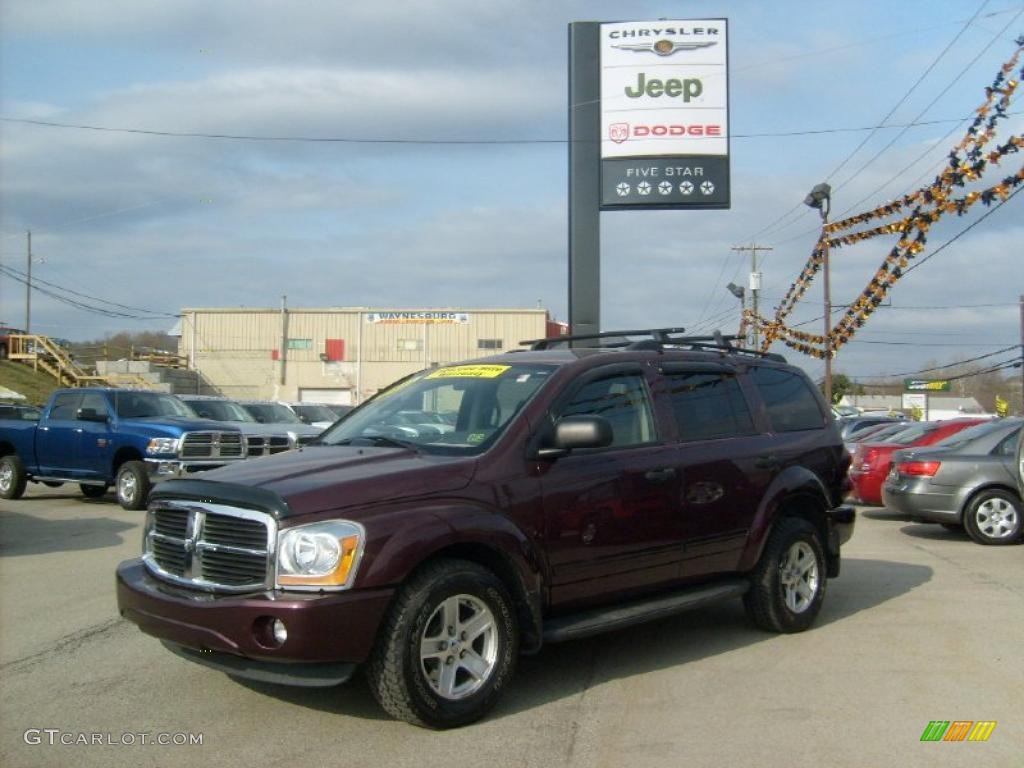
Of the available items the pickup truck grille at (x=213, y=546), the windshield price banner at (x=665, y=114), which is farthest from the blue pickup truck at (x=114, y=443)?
the pickup truck grille at (x=213, y=546)

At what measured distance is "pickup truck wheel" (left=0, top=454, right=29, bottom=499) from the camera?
1678 centimetres

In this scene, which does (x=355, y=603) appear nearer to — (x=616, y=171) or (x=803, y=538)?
(x=803, y=538)

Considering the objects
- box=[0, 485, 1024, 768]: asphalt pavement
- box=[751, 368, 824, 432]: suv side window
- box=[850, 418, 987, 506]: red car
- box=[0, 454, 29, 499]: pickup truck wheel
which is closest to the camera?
box=[0, 485, 1024, 768]: asphalt pavement

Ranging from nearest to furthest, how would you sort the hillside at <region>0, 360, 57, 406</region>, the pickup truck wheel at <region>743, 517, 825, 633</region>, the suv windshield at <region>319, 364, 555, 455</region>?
the suv windshield at <region>319, 364, 555, 455</region>
the pickup truck wheel at <region>743, 517, 825, 633</region>
the hillside at <region>0, 360, 57, 406</region>

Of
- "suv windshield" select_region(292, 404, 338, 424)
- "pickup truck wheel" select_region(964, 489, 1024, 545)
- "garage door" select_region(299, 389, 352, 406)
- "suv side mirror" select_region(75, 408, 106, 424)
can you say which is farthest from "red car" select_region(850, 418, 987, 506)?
"garage door" select_region(299, 389, 352, 406)

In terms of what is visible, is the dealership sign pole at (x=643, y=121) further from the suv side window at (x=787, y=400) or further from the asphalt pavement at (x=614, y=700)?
the asphalt pavement at (x=614, y=700)

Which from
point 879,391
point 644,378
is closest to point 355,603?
point 644,378

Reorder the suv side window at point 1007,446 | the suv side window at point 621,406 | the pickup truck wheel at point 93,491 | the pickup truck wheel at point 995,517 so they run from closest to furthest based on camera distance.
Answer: the suv side window at point 621,406 < the pickup truck wheel at point 995,517 < the suv side window at point 1007,446 < the pickup truck wheel at point 93,491

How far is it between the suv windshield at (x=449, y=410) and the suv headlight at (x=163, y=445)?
29.7 feet

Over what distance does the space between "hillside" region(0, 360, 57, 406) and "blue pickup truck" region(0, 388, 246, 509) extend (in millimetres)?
28536

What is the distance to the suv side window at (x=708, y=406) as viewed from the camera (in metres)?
6.48

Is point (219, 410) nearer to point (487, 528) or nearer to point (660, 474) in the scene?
point (660, 474)

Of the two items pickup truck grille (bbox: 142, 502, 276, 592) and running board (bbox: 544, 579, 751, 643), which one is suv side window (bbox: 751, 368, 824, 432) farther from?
pickup truck grille (bbox: 142, 502, 276, 592)

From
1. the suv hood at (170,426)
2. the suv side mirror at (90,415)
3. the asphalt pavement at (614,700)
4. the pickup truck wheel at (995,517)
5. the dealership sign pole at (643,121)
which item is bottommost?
the asphalt pavement at (614,700)
